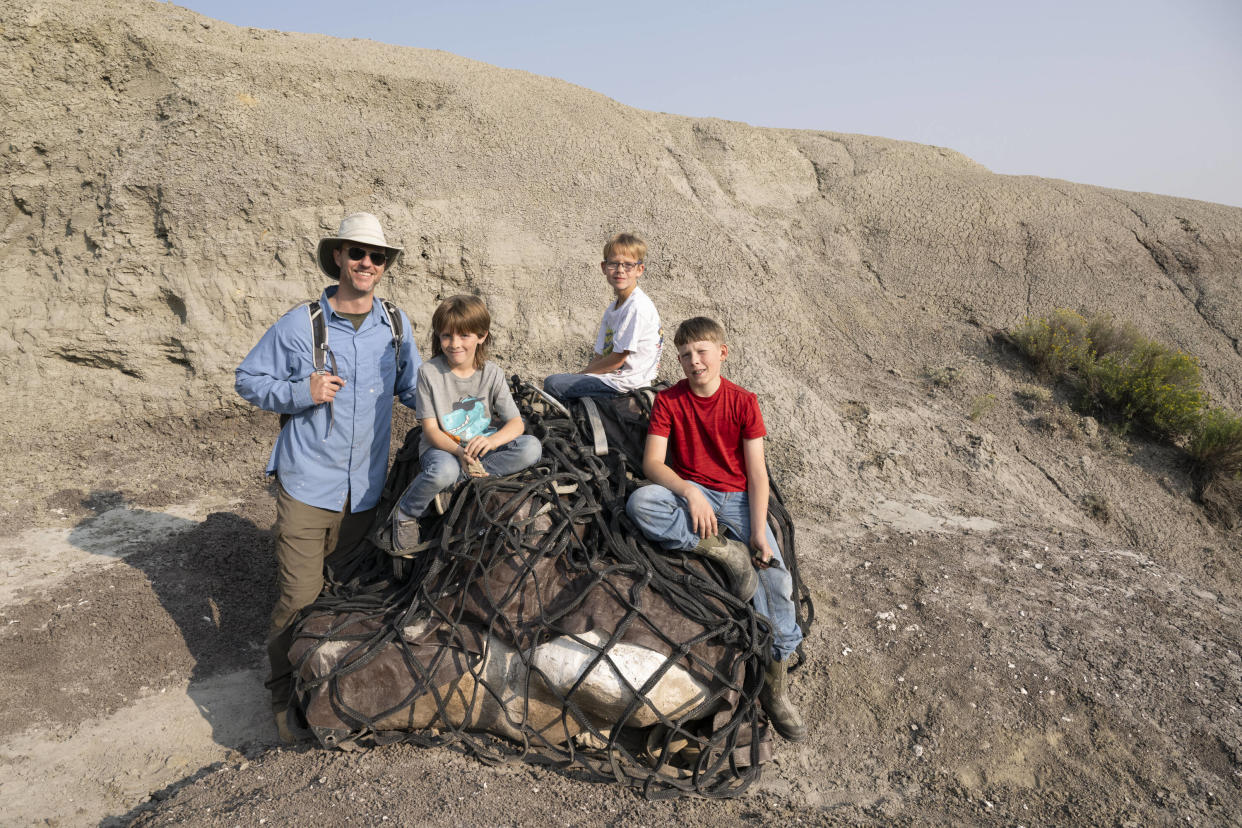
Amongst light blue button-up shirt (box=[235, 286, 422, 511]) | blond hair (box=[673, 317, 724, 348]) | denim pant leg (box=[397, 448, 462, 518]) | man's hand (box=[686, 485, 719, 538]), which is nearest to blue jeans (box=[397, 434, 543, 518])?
Result: denim pant leg (box=[397, 448, 462, 518])

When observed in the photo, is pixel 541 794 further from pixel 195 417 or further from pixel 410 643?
pixel 195 417

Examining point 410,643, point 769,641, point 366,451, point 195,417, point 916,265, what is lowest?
point 195,417

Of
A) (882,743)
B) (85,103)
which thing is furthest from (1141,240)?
(85,103)

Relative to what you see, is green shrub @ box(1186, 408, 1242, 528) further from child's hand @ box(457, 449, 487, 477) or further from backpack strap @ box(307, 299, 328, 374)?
backpack strap @ box(307, 299, 328, 374)

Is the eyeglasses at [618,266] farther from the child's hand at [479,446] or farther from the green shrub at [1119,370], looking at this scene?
the green shrub at [1119,370]

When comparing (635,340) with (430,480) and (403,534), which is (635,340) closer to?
(430,480)

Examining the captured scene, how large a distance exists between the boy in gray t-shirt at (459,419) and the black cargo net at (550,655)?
0.41 feet

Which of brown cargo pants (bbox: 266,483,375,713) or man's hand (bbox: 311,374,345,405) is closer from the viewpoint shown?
man's hand (bbox: 311,374,345,405)

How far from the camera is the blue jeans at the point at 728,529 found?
10.5ft

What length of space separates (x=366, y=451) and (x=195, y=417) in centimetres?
395

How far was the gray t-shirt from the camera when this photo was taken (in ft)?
11.2

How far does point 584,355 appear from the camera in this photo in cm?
727

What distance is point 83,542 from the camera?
16.8 ft

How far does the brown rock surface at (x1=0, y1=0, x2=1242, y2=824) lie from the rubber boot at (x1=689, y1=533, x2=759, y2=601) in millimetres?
881
